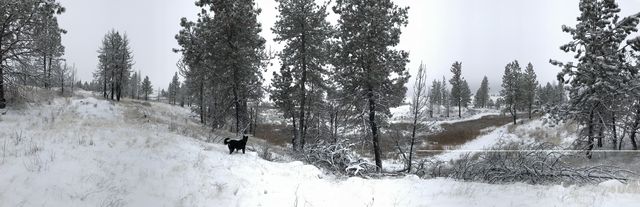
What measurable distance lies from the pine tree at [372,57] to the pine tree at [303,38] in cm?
341

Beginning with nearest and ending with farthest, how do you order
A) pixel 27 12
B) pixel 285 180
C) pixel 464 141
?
pixel 285 180, pixel 27 12, pixel 464 141

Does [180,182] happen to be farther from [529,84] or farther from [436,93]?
[436,93]

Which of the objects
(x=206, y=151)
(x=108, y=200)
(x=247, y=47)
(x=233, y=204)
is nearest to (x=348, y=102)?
(x=247, y=47)

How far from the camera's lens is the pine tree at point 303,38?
23.3m

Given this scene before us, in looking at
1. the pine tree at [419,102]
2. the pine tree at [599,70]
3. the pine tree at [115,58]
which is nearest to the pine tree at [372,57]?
the pine tree at [419,102]

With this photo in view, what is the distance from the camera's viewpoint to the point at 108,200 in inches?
250

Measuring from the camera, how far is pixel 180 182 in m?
7.73

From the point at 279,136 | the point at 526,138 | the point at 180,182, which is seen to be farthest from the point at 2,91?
the point at 526,138

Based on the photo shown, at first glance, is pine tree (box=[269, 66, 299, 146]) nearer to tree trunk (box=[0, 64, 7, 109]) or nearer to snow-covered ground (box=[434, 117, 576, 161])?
snow-covered ground (box=[434, 117, 576, 161])

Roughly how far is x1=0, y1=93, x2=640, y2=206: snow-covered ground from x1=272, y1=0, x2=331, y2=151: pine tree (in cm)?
1347

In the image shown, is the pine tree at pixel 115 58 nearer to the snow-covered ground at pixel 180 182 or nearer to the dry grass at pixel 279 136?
the dry grass at pixel 279 136

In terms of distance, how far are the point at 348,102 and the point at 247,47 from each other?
687 cm

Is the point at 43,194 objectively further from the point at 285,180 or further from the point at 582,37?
the point at 582,37

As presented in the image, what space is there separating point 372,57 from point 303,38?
592 centimetres
